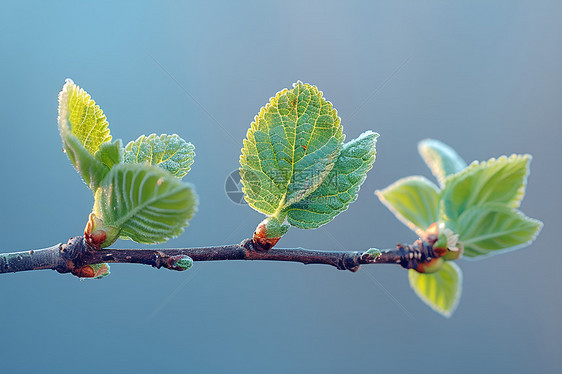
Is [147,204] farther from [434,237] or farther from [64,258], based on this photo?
[434,237]

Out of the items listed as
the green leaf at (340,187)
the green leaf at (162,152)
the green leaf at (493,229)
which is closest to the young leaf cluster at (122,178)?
the green leaf at (162,152)

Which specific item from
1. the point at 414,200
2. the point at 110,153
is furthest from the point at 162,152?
the point at 414,200

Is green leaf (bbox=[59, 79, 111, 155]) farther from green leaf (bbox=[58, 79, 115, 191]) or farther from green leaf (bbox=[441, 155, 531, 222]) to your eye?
green leaf (bbox=[441, 155, 531, 222])

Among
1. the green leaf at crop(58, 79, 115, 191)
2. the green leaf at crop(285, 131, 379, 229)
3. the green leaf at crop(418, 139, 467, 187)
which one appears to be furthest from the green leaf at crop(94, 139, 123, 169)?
the green leaf at crop(418, 139, 467, 187)

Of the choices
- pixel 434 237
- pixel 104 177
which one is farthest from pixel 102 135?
pixel 434 237

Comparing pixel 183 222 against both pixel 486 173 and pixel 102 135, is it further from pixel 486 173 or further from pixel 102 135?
pixel 486 173

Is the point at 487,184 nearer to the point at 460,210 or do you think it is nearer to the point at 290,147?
the point at 460,210
